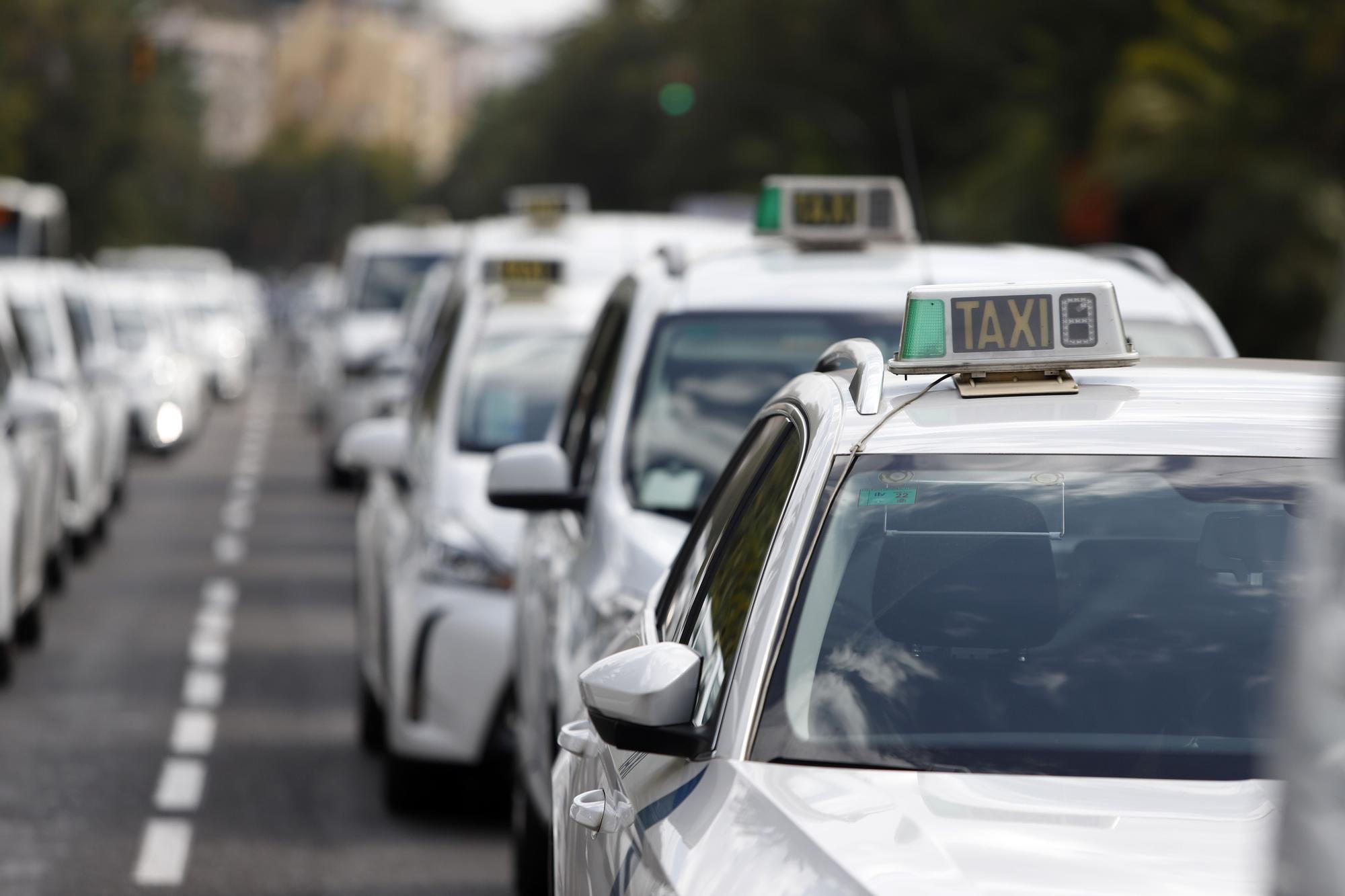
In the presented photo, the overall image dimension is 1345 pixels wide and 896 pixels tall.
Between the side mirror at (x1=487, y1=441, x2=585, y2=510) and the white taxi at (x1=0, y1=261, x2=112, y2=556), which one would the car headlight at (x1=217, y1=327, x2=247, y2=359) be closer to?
the white taxi at (x1=0, y1=261, x2=112, y2=556)

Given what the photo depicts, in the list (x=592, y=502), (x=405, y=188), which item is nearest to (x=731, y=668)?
(x=592, y=502)

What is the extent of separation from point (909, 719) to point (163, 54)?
5917cm

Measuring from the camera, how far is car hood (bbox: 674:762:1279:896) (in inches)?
105

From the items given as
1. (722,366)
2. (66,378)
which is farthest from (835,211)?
(66,378)

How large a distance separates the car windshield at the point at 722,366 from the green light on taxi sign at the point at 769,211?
1268 millimetres

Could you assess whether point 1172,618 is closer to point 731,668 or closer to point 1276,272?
point 731,668

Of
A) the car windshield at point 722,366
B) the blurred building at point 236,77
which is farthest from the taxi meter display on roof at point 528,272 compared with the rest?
the blurred building at point 236,77

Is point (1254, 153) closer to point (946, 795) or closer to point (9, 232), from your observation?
point (9, 232)

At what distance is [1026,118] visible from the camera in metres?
43.8

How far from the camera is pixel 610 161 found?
79.8 metres

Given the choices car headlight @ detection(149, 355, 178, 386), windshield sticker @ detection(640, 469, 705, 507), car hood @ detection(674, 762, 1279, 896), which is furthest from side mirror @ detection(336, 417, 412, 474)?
car headlight @ detection(149, 355, 178, 386)

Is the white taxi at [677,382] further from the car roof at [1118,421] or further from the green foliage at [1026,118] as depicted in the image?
the green foliage at [1026,118]

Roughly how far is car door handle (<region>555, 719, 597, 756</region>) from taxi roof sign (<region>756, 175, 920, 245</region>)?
3.37m

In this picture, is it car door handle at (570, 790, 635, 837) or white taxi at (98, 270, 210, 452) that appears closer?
car door handle at (570, 790, 635, 837)
